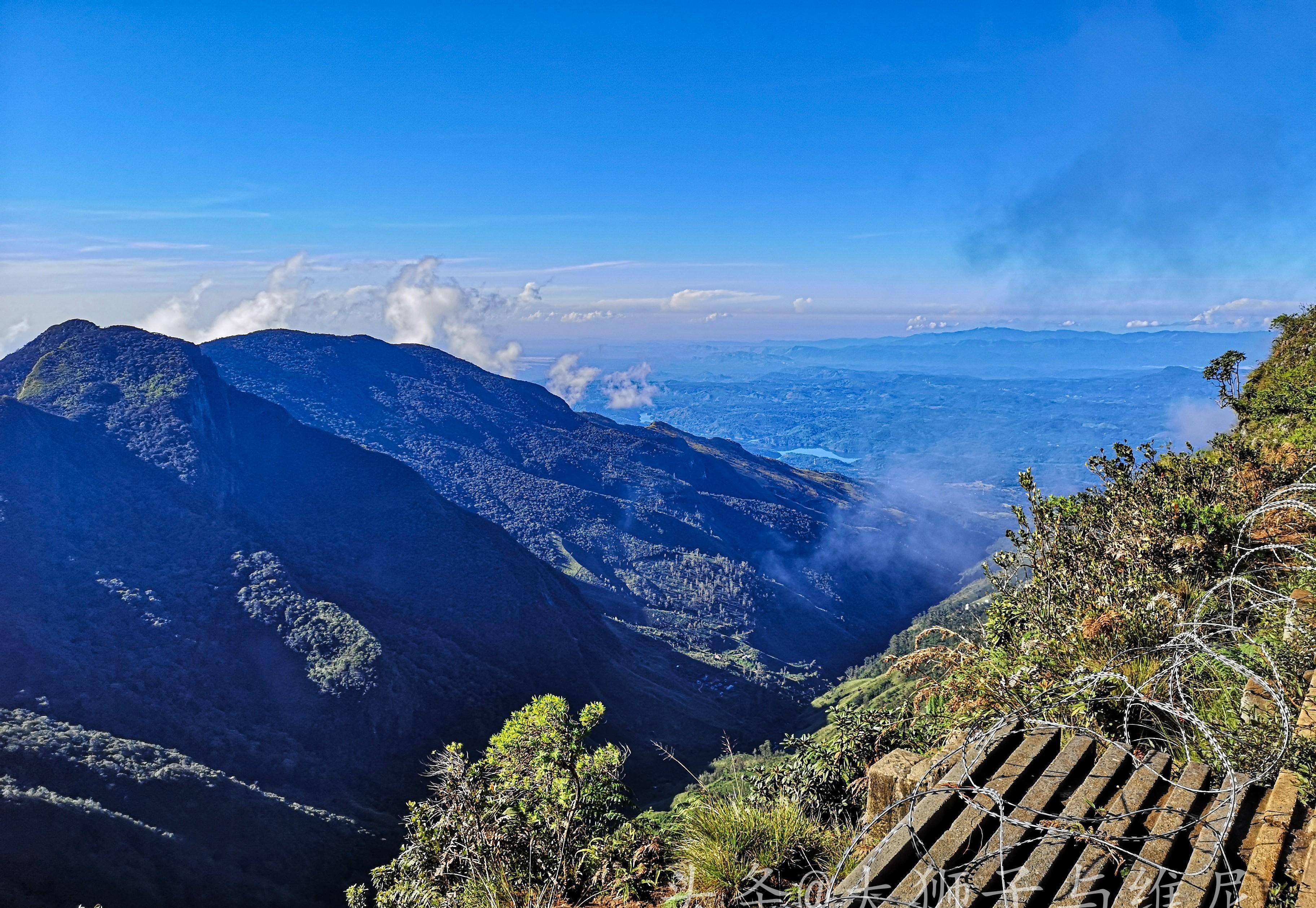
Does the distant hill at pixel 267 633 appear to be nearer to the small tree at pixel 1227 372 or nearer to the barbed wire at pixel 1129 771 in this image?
the barbed wire at pixel 1129 771

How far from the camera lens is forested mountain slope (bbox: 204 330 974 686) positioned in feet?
396

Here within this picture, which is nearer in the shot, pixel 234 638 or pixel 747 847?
pixel 747 847

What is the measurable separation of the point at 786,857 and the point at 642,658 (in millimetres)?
83062

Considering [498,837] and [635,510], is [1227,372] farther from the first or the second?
[635,510]

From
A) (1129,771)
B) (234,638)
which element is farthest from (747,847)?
(234,638)

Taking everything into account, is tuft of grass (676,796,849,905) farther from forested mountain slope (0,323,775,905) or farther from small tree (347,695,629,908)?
forested mountain slope (0,323,775,905)

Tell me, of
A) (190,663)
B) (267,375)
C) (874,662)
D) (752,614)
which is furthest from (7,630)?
(267,375)

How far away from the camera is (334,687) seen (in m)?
54.8

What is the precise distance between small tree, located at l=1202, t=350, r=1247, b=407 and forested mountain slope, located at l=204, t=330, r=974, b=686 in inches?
3151

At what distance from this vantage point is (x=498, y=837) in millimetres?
4988

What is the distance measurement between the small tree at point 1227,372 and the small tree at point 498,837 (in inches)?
704

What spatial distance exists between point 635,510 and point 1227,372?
128167mm


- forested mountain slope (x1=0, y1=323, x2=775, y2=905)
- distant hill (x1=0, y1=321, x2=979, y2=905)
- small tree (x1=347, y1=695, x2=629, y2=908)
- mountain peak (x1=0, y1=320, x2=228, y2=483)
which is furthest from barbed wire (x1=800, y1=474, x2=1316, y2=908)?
mountain peak (x1=0, y1=320, x2=228, y2=483)

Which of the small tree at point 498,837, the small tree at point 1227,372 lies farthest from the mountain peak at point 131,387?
the small tree at point 1227,372
